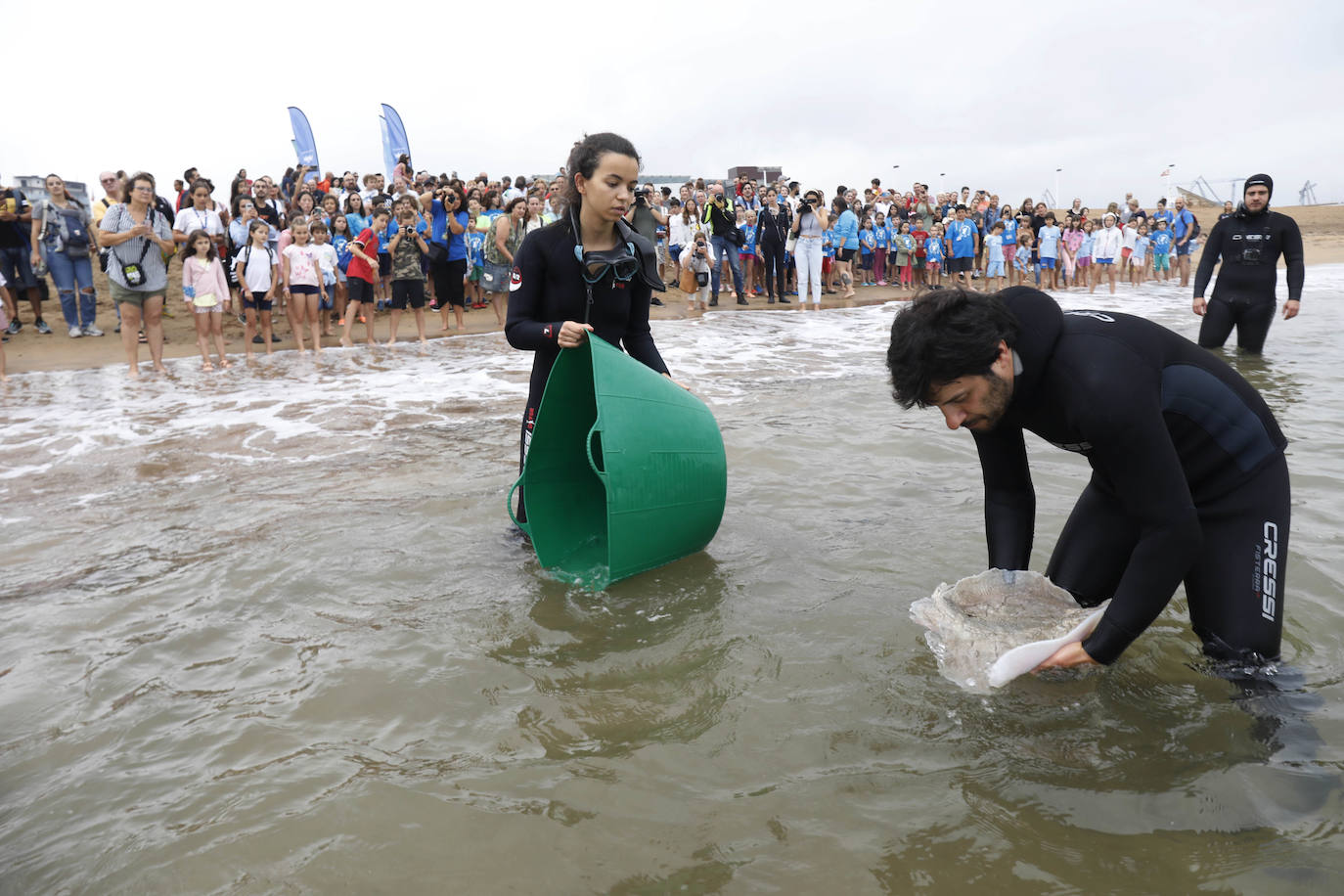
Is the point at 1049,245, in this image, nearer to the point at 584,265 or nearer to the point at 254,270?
the point at 254,270

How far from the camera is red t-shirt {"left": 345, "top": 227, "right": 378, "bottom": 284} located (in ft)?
37.6

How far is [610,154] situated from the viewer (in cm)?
372

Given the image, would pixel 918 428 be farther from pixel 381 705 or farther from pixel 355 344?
pixel 355 344

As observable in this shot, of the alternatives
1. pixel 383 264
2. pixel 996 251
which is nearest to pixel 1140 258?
pixel 996 251

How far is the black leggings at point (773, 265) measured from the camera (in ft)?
55.9

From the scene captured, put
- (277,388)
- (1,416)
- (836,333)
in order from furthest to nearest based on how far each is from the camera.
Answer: (836,333), (277,388), (1,416)

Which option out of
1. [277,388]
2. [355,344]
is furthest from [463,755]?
[355,344]

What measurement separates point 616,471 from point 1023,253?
1880 centimetres

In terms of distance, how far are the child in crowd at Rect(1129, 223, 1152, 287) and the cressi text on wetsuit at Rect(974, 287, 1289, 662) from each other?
21.9 meters

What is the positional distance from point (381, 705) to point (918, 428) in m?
5.11

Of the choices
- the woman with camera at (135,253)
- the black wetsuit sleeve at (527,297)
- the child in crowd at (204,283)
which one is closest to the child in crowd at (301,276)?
the child in crowd at (204,283)

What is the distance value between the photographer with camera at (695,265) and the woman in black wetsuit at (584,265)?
38.0 feet

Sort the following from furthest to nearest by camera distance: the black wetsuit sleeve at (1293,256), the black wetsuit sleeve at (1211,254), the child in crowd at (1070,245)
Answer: the child in crowd at (1070,245)
the black wetsuit sleeve at (1211,254)
the black wetsuit sleeve at (1293,256)

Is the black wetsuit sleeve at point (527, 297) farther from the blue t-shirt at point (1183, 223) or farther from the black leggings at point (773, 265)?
the blue t-shirt at point (1183, 223)
